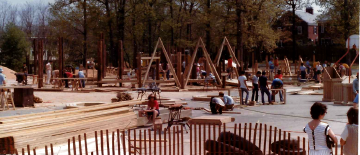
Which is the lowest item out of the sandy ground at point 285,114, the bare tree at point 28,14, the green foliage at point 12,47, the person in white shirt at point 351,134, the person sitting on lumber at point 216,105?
the sandy ground at point 285,114

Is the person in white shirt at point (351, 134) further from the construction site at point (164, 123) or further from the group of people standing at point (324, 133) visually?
the construction site at point (164, 123)

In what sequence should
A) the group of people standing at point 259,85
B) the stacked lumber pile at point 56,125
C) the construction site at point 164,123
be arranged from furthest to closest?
the group of people standing at point 259,85 → the stacked lumber pile at point 56,125 → the construction site at point 164,123

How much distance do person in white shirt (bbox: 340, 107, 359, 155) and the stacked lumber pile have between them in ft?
18.9

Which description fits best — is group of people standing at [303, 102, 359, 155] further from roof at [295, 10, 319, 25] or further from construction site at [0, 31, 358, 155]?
roof at [295, 10, 319, 25]

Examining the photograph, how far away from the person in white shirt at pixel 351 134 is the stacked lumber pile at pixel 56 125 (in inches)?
227

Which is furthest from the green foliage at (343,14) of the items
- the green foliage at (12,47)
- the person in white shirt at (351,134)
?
the person in white shirt at (351,134)

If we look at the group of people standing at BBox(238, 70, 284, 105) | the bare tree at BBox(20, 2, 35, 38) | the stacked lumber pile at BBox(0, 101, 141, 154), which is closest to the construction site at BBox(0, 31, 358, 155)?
the stacked lumber pile at BBox(0, 101, 141, 154)

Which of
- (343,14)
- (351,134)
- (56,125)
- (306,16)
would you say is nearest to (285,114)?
(56,125)

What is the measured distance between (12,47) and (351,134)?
193 feet

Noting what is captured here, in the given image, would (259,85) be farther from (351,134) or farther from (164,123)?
(351,134)

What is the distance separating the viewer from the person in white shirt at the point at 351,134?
6.93 m

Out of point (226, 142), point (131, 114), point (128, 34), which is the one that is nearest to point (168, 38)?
point (128, 34)

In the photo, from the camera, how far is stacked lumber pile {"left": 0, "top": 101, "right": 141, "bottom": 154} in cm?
958

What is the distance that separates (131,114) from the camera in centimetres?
1345
